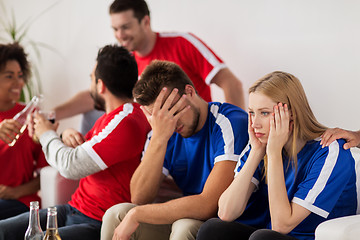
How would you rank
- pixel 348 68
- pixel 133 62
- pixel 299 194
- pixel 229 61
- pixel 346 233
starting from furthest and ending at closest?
pixel 229 61
pixel 348 68
pixel 133 62
pixel 299 194
pixel 346 233

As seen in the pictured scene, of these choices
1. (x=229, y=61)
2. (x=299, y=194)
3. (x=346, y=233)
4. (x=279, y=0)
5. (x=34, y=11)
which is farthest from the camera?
(x=34, y=11)

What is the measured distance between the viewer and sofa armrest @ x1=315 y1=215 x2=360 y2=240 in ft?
5.44

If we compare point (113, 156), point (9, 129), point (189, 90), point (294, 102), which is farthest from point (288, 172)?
point (9, 129)

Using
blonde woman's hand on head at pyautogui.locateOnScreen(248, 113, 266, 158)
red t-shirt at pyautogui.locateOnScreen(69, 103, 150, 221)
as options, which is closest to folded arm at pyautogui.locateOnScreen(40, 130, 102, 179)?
red t-shirt at pyautogui.locateOnScreen(69, 103, 150, 221)

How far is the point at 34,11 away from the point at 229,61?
2132 mm

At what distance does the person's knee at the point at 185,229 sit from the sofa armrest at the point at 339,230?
1.68 feet

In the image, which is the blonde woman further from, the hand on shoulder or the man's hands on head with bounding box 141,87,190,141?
the man's hands on head with bounding box 141,87,190,141

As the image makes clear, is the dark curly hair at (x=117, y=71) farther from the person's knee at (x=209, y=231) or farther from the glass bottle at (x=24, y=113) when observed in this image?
the person's knee at (x=209, y=231)

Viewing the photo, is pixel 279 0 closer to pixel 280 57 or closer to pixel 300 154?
pixel 280 57

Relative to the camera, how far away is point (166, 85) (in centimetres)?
223

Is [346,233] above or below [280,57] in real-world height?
below

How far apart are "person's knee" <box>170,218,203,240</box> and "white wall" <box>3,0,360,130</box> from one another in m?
1.33

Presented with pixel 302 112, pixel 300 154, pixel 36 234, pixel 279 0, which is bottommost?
pixel 36 234

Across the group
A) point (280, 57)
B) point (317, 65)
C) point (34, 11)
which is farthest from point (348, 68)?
point (34, 11)
